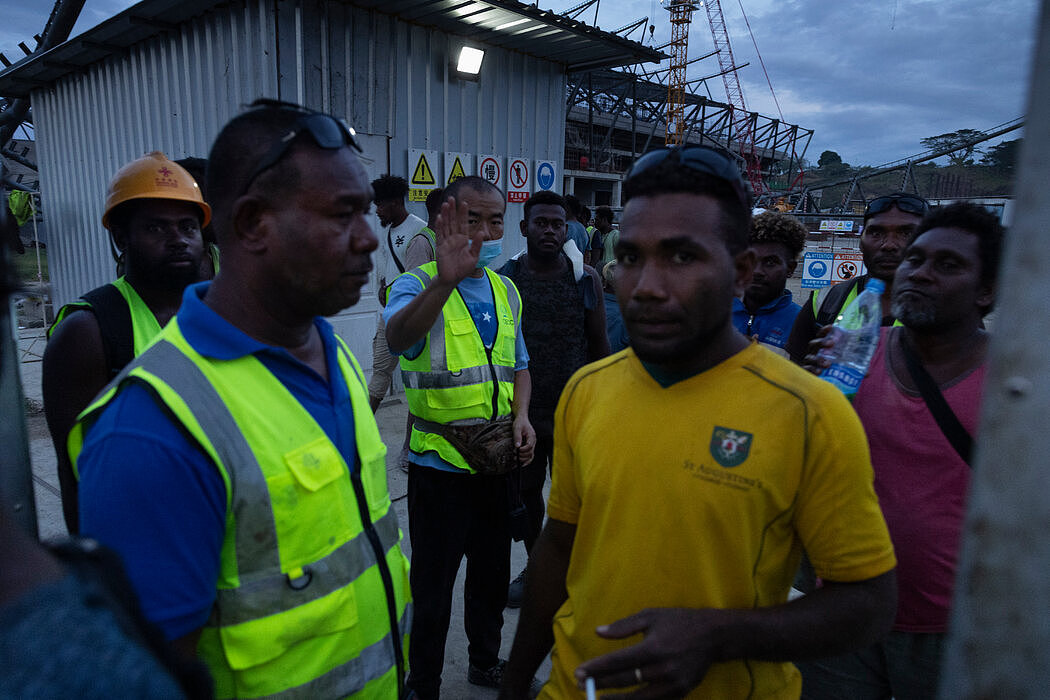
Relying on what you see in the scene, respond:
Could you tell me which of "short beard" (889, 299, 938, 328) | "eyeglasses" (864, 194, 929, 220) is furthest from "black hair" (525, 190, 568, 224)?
"short beard" (889, 299, 938, 328)

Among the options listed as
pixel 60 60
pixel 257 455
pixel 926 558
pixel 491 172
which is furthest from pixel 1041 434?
pixel 60 60

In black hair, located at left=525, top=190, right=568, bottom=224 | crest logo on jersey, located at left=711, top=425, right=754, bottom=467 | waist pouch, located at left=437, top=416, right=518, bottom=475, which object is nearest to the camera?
crest logo on jersey, located at left=711, top=425, right=754, bottom=467

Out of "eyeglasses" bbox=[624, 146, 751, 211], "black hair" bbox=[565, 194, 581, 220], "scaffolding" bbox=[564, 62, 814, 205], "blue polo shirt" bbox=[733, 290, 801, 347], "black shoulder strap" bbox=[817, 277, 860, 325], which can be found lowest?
"blue polo shirt" bbox=[733, 290, 801, 347]

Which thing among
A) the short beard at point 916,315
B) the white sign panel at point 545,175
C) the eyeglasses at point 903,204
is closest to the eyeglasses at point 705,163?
the short beard at point 916,315

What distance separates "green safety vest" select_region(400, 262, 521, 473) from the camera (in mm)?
2740

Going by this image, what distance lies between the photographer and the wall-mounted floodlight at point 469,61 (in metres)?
6.94

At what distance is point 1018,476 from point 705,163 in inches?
38.1

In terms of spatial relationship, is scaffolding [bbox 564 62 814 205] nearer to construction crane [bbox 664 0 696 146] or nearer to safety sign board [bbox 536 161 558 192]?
construction crane [bbox 664 0 696 146]

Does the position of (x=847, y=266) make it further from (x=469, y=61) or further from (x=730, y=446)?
(x=730, y=446)

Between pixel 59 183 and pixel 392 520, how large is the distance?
10936 mm

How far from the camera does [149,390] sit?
3.74 feet

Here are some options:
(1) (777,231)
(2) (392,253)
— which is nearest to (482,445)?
(1) (777,231)

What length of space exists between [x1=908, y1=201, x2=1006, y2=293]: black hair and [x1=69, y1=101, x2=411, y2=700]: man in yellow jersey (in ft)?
6.42

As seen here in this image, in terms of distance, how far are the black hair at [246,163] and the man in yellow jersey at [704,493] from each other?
799 mm
